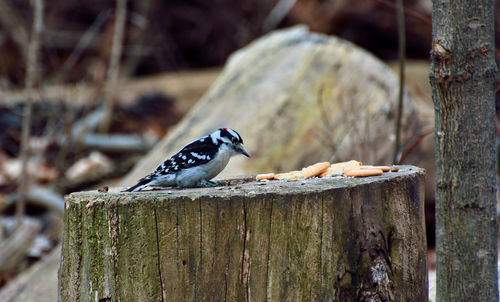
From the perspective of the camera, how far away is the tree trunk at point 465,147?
91.6 inches

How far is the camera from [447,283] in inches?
96.0

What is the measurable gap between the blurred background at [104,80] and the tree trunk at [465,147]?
11.1 ft

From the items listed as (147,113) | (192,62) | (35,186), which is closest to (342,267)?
(35,186)

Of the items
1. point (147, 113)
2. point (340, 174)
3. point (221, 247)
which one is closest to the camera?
point (221, 247)

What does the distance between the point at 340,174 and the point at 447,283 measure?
84 cm

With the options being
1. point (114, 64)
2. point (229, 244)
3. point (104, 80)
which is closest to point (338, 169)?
point (229, 244)

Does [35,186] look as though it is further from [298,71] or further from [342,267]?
[342,267]

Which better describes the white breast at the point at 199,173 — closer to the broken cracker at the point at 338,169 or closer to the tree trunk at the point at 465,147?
the broken cracker at the point at 338,169

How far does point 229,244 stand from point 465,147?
985mm

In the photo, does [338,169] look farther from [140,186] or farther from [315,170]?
[140,186]

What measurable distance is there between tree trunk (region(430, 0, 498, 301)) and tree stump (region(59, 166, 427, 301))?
1.37 feet

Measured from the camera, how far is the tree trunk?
2326mm

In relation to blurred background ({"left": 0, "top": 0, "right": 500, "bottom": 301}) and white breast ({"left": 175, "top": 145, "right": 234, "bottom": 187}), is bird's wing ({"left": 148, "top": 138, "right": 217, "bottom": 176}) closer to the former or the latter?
white breast ({"left": 175, "top": 145, "right": 234, "bottom": 187})

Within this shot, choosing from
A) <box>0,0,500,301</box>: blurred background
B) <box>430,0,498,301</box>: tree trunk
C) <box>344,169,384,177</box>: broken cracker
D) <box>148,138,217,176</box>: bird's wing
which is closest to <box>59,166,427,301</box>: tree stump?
<box>344,169,384,177</box>: broken cracker
